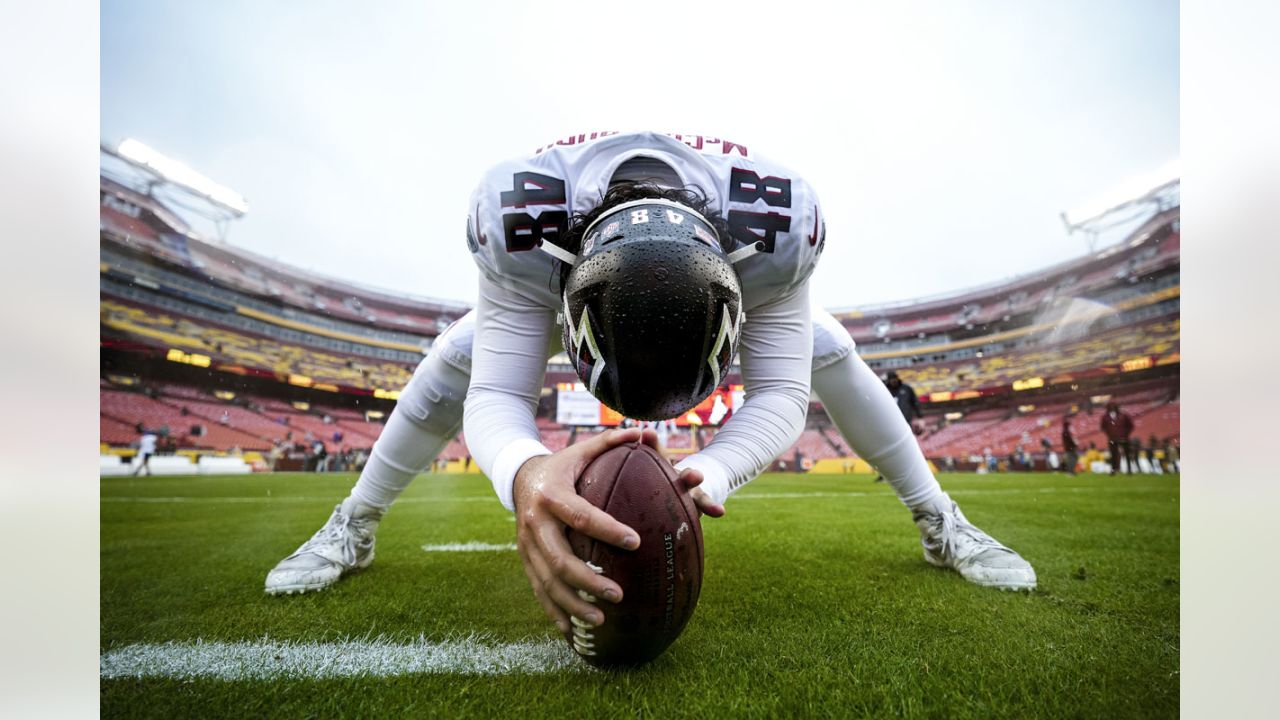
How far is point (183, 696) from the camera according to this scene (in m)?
1.01

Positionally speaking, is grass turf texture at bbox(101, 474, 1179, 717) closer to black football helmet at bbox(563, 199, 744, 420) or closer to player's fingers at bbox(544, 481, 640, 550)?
player's fingers at bbox(544, 481, 640, 550)

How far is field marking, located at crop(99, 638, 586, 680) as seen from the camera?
1.08 m

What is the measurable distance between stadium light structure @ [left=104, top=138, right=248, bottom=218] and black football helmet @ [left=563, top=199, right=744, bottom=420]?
1118cm

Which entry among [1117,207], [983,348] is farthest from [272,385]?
[983,348]

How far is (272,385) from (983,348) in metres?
20.2

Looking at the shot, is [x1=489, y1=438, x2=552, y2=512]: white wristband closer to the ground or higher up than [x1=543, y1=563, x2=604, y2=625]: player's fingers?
higher up

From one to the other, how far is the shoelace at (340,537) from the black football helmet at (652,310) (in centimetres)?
134

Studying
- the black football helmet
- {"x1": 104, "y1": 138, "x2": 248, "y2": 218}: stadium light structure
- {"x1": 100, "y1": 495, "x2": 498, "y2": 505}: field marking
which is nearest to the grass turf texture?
the black football helmet

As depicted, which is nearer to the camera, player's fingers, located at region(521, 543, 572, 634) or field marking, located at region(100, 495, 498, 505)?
player's fingers, located at region(521, 543, 572, 634)

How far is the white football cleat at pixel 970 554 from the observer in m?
1.68

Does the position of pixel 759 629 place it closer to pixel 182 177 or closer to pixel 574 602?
pixel 574 602

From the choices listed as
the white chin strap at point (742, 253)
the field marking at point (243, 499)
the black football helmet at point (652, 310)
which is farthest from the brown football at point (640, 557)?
the field marking at point (243, 499)

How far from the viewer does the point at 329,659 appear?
1.16 meters

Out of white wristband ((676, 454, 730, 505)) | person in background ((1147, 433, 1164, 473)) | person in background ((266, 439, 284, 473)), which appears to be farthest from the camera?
person in background ((266, 439, 284, 473))
